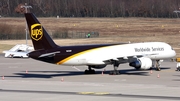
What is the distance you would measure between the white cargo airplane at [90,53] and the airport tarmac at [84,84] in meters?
1.45

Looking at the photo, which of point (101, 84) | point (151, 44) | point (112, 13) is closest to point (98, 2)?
point (112, 13)

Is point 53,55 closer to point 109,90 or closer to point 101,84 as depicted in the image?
point 101,84

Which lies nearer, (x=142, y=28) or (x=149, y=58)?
(x=149, y=58)

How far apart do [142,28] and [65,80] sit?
90.8 m

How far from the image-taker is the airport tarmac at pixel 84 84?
36.0m

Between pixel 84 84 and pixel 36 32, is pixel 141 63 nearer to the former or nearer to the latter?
pixel 84 84

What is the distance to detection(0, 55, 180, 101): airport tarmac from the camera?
36.0m

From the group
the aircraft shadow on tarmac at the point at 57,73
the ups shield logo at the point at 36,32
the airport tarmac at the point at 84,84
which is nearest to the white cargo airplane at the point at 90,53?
the ups shield logo at the point at 36,32

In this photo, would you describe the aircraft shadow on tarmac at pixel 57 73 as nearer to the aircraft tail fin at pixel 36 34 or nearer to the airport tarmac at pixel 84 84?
the airport tarmac at pixel 84 84

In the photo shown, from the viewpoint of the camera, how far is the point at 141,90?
3997 centimetres

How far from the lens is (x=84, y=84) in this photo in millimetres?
45500

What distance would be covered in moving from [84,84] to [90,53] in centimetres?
885

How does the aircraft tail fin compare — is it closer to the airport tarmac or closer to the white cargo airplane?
the white cargo airplane

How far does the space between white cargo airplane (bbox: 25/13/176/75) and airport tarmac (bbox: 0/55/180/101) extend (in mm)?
1451
